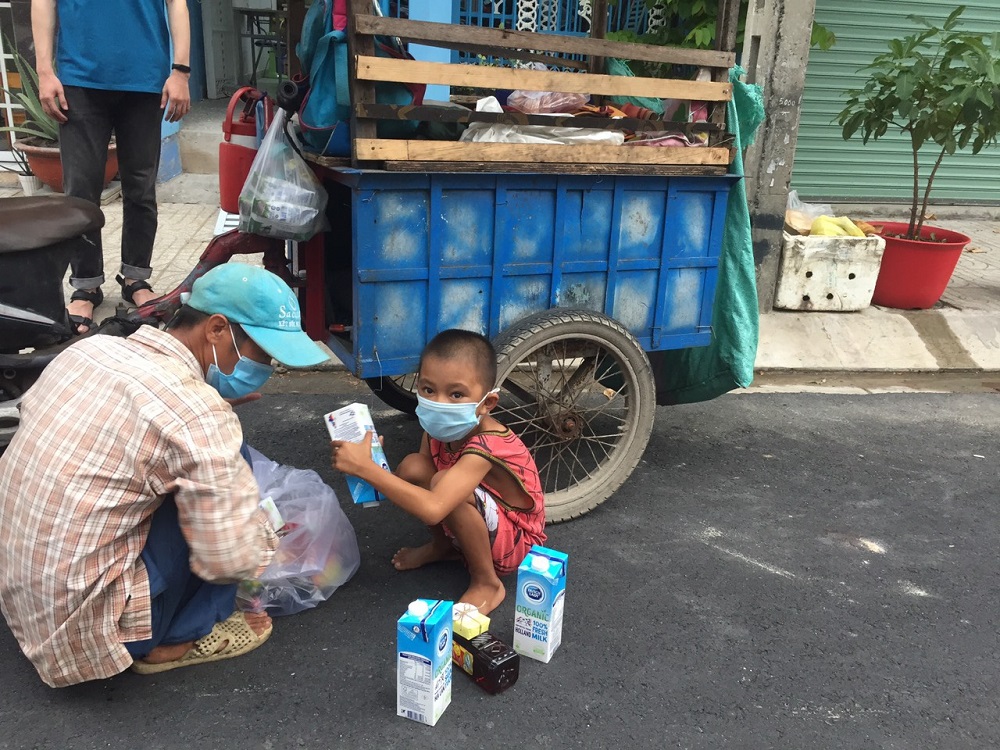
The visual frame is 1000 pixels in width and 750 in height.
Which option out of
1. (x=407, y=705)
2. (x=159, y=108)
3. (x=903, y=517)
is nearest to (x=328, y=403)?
(x=159, y=108)

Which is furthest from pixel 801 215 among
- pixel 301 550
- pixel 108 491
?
pixel 108 491

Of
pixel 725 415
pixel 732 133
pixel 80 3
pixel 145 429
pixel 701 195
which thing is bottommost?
pixel 725 415

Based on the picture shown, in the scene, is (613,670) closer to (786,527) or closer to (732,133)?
(786,527)

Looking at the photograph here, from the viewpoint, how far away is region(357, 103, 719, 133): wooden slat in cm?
262

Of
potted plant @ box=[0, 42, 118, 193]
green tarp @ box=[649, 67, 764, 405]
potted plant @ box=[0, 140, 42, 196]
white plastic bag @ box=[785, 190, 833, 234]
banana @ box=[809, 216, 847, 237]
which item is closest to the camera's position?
green tarp @ box=[649, 67, 764, 405]

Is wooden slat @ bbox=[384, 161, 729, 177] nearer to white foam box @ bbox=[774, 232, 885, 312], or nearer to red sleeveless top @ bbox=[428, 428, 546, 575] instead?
red sleeveless top @ bbox=[428, 428, 546, 575]

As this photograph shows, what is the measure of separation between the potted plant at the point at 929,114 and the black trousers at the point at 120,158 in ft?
14.2

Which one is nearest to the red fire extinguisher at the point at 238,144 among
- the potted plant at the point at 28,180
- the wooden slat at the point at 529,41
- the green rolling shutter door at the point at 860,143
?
the wooden slat at the point at 529,41

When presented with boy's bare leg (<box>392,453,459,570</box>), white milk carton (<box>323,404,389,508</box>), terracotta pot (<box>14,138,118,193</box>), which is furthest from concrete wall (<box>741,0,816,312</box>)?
terracotta pot (<box>14,138,118,193</box>)

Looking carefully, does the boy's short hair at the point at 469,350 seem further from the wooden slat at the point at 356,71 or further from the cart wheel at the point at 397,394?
the cart wheel at the point at 397,394

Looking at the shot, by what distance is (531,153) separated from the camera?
9.27 feet

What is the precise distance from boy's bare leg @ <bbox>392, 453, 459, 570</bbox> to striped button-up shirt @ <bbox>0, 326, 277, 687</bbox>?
0.73m

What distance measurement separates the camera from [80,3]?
3.86m

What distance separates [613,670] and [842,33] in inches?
291
